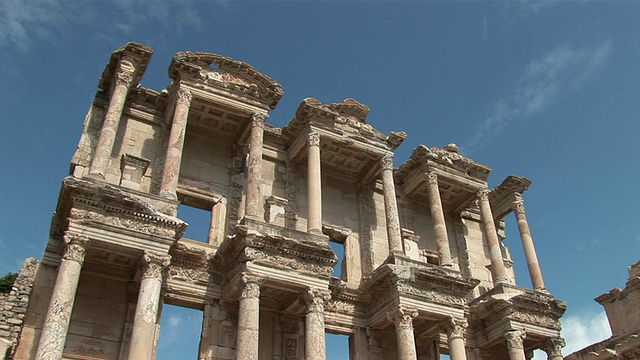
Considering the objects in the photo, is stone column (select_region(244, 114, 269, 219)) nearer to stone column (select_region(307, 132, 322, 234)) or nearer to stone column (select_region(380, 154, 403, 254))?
stone column (select_region(307, 132, 322, 234))

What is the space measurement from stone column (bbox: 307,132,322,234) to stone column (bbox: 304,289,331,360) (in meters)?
2.15

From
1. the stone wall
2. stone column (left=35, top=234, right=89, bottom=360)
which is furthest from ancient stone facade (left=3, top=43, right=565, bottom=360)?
the stone wall

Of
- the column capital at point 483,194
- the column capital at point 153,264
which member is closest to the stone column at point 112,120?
the column capital at point 153,264

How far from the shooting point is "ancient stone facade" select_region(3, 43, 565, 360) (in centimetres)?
1492

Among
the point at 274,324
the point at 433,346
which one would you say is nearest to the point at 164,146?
the point at 274,324

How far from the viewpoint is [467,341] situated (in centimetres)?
2069

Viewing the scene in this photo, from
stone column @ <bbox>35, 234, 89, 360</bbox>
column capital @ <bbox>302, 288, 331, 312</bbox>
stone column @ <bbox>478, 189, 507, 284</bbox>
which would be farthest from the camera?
stone column @ <bbox>478, 189, 507, 284</bbox>

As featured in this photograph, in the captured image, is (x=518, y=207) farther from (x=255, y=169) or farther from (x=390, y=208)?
(x=255, y=169)

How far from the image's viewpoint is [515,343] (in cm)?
1948

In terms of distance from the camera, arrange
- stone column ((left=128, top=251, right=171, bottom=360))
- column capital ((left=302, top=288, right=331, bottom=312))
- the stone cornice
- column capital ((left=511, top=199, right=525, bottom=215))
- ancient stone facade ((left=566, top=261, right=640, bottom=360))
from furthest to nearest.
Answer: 1. column capital ((left=511, top=199, right=525, bottom=215))
2. ancient stone facade ((left=566, top=261, right=640, bottom=360))
3. the stone cornice
4. column capital ((left=302, top=288, right=331, bottom=312))
5. stone column ((left=128, top=251, right=171, bottom=360))

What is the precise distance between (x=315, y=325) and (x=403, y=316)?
3.12 meters

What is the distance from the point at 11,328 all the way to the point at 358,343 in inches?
391

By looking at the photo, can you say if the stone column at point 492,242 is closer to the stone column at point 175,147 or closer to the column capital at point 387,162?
the column capital at point 387,162

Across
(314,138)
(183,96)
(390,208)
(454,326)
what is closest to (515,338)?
(454,326)
